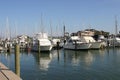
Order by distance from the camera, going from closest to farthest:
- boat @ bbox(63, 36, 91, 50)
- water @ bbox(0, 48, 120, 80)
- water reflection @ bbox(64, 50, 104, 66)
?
water @ bbox(0, 48, 120, 80) → water reflection @ bbox(64, 50, 104, 66) → boat @ bbox(63, 36, 91, 50)

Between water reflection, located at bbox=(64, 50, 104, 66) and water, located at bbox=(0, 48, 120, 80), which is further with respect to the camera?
water reflection, located at bbox=(64, 50, 104, 66)

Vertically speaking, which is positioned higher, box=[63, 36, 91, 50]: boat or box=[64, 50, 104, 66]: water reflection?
A: box=[63, 36, 91, 50]: boat

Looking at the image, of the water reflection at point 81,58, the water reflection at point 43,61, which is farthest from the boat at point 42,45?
the water reflection at point 81,58

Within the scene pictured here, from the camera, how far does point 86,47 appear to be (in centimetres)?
7444

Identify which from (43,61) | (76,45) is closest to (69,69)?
(43,61)

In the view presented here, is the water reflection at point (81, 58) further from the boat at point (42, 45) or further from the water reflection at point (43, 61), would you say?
the boat at point (42, 45)

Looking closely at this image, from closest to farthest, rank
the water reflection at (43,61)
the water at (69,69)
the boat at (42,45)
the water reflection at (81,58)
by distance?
the water at (69,69)
the water reflection at (43,61)
the water reflection at (81,58)
the boat at (42,45)

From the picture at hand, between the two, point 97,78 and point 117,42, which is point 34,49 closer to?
point 117,42

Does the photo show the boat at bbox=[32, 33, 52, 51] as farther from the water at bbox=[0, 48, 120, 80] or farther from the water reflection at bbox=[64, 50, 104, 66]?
the water reflection at bbox=[64, 50, 104, 66]

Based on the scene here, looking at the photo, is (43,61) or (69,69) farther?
(43,61)

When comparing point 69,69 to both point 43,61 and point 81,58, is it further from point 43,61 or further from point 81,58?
point 81,58

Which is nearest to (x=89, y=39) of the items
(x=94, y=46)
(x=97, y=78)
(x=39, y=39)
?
(x=94, y=46)

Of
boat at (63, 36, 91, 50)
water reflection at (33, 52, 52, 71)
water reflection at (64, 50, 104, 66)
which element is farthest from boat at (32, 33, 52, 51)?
boat at (63, 36, 91, 50)

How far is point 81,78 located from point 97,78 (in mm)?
1575
